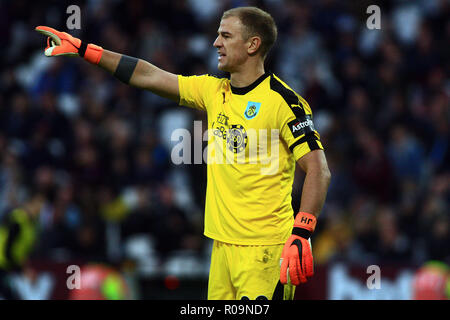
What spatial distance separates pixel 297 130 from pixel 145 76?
118 cm

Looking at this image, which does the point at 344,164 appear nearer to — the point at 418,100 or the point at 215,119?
the point at 418,100

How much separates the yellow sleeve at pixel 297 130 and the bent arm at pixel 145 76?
0.85 m

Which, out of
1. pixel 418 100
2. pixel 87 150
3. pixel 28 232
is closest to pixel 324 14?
pixel 418 100

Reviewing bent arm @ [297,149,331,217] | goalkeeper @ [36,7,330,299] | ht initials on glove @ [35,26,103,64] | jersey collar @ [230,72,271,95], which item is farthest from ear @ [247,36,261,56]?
ht initials on glove @ [35,26,103,64]

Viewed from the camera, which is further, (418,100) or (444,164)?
(418,100)

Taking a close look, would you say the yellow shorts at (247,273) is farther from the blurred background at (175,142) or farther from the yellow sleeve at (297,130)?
the blurred background at (175,142)

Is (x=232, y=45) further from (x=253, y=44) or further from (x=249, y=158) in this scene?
(x=249, y=158)

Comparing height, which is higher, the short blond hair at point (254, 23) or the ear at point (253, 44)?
the short blond hair at point (254, 23)

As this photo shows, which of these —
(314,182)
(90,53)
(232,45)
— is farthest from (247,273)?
(90,53)

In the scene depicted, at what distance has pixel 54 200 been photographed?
1048cm

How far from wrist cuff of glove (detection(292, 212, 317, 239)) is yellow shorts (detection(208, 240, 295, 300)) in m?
0.32

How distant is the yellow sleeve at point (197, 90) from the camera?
5.28 meters

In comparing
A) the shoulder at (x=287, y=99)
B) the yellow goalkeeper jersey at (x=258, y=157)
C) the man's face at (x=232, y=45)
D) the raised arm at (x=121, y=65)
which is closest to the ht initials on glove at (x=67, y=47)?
the raised arm at (x=121, y=65)

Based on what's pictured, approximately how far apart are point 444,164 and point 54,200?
5.39 m
